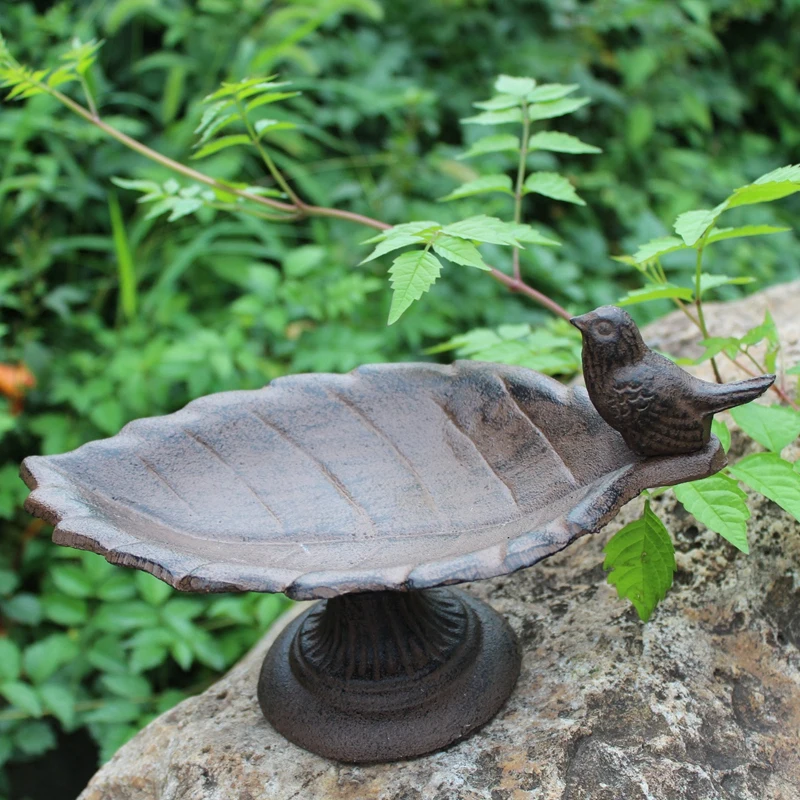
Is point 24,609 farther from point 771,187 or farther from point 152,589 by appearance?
point 771,187

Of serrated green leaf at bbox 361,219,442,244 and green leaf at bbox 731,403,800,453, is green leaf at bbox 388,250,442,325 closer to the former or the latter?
serrated green leaf at bbox 361,219,442,244

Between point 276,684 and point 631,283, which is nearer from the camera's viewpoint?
point 276,684

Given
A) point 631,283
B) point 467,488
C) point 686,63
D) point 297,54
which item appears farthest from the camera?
point 686,63

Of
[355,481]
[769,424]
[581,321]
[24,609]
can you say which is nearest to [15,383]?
[24,609]

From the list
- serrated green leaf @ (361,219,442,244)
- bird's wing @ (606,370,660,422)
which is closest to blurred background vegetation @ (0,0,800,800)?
serrated green leaf @ (361,219,442,244)

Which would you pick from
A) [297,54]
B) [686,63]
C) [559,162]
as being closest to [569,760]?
[297,54]

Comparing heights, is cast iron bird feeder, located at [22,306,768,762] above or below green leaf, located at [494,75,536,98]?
below

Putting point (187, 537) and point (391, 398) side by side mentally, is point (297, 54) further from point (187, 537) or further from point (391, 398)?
point (187, 537)

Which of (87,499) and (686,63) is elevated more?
(87,499)
